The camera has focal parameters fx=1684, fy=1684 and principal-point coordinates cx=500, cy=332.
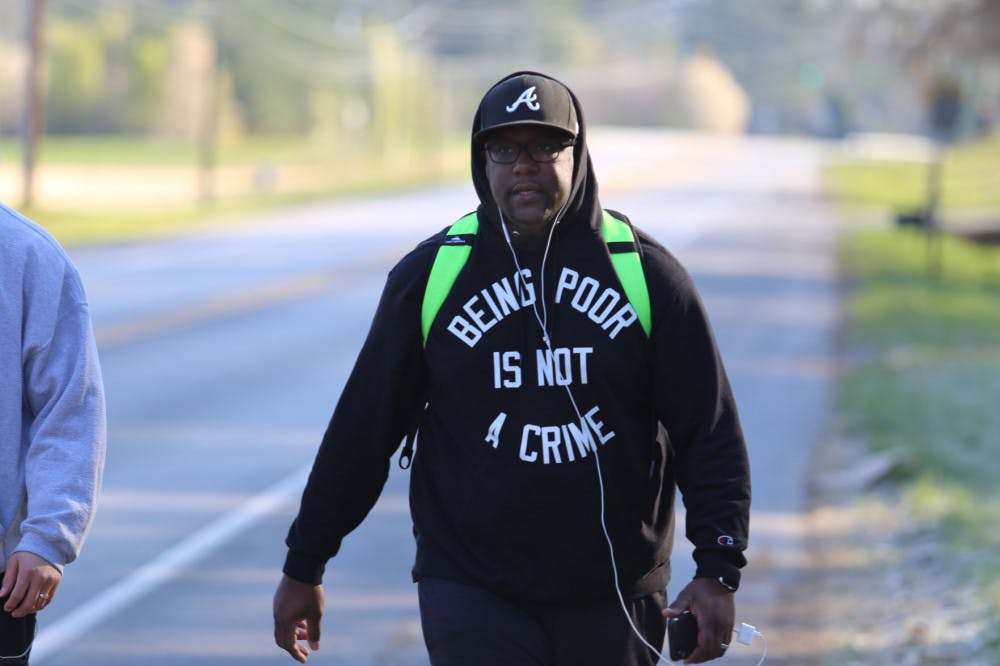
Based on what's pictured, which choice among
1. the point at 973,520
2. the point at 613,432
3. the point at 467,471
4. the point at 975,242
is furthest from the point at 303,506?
the point at 975,242

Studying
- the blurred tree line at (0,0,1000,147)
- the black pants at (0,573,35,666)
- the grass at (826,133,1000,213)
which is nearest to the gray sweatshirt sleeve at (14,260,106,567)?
the black pants at (0,573,35,666)

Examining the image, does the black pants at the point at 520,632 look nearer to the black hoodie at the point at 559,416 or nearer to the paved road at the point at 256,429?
the black hoodie at the point at 559,416

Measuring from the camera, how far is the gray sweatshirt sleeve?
3.43 meters

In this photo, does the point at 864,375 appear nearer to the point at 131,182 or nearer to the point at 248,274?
the point at 248,274

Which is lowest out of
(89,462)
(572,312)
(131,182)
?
(131,182)

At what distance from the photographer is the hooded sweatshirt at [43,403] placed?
135 inches

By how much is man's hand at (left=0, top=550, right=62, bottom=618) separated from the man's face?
120 cm

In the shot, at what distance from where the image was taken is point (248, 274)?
2591cm

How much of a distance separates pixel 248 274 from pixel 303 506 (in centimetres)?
2248

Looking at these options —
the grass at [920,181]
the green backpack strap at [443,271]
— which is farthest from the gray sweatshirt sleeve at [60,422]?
the grass at [920,181]

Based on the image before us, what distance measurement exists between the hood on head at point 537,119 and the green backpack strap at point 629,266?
6 cm

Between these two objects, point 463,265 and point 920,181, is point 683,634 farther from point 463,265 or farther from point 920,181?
point 920,181

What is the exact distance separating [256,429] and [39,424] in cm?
869

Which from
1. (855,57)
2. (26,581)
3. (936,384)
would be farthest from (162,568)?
(855,57)
